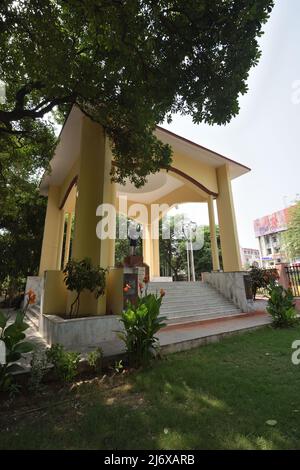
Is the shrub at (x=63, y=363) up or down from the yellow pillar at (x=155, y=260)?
down

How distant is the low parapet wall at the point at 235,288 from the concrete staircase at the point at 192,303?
198 mm

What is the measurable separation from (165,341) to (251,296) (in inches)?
219

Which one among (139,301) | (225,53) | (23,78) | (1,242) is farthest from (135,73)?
(1,242)

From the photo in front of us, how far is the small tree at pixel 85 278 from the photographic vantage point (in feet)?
18.4

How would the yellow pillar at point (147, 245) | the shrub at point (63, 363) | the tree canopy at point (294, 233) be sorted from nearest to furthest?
the shrub at point (63, 363) < the yellow pillar at point (147, 245) < the tree canopy at point (294, 233)

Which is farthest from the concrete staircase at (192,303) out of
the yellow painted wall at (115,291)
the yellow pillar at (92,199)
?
the yellow pillar at (92,199)

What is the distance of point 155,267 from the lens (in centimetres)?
1574

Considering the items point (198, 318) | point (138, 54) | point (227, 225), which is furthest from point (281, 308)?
point (138, 54)

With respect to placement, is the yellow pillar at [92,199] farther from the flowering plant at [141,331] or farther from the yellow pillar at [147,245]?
the yellow pillar at [147,245]

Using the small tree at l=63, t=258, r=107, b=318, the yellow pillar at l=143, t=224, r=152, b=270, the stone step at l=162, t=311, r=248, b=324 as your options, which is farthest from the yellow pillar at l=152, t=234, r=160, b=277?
the small tree at l=63, t=258, r=107, b=318

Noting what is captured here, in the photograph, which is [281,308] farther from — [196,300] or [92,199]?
[92,199]

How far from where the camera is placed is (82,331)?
5.19 meters

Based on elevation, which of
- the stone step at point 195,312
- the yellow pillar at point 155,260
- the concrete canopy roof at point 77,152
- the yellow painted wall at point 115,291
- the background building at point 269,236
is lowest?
the stone step at point 195,312
